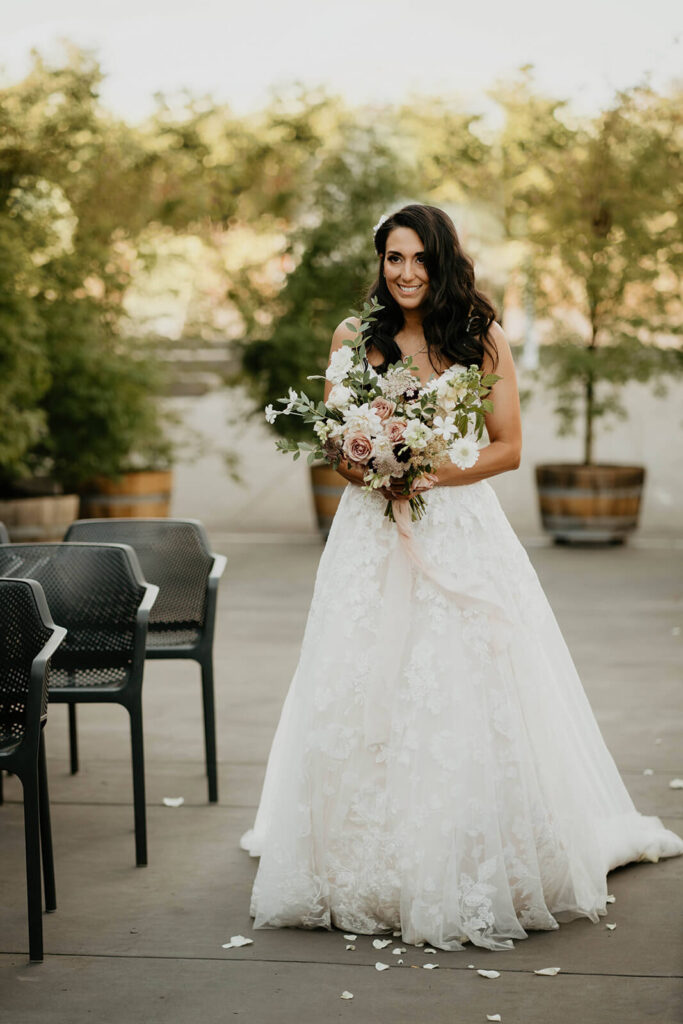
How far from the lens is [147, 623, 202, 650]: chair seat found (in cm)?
484

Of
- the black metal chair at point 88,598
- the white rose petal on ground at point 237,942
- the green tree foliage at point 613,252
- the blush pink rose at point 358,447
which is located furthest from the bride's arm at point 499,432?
the green tree foliage at point 613,252

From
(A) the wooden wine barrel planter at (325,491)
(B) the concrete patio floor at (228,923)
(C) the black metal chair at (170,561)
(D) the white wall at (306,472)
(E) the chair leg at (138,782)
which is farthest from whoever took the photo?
(D) the white wall at (306,472)

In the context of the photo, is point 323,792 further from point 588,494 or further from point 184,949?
point 588,494

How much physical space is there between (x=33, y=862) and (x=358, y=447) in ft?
4.59

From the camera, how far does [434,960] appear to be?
343 cm

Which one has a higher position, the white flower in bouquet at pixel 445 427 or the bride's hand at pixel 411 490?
the white flower in bouquet at pixel 445 427

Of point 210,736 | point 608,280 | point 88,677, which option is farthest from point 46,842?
point 608,280

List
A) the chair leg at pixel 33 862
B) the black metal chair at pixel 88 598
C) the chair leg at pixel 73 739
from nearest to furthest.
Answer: the chair leg at pixel 33 862 → the black metal chair at pixel 88 598 → the chair leg at pixel 73 739

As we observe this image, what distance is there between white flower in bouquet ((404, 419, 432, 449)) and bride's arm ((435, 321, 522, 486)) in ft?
0.91

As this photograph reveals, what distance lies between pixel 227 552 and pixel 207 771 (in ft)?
19.8

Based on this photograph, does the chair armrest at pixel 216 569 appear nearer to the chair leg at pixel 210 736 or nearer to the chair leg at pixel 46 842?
the chair leg at pixel 210 736

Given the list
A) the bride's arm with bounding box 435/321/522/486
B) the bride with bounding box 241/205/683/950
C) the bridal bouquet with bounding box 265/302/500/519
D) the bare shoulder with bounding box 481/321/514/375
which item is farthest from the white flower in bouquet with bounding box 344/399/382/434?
the bare shoulder with bounding box 481/321/514/375

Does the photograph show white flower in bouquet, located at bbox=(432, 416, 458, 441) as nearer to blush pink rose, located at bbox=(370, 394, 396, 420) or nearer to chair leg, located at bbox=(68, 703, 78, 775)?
blush pink rose, located at bbox=(370, 394, 396, 420)

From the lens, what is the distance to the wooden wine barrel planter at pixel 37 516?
9469mm
